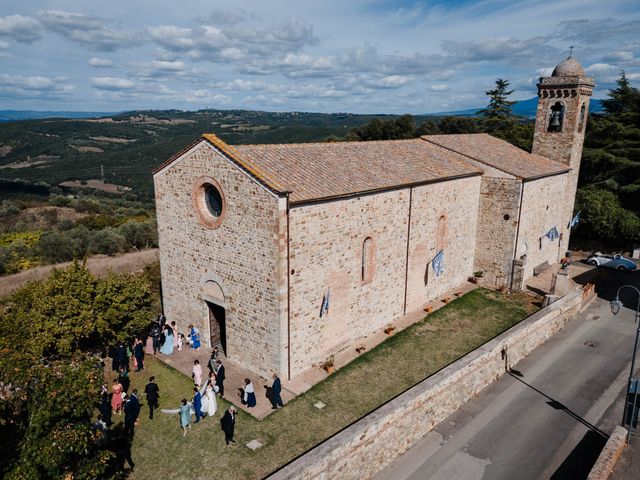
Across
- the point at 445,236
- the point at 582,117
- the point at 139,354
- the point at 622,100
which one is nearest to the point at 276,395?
the point at 139,354

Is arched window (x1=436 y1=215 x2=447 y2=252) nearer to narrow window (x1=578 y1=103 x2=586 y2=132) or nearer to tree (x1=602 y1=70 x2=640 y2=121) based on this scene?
narrow window (x1=578 y1=103 x2=586 y2=132)

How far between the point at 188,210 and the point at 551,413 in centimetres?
1399

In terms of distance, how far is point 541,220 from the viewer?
25.9 meters

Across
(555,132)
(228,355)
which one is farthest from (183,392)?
(555,132)

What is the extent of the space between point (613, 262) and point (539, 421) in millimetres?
19511

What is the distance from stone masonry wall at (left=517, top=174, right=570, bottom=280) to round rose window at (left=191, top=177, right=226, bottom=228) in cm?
1563

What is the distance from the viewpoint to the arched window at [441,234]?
2128cm

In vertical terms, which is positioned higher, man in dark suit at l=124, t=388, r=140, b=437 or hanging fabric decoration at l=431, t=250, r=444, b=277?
hanging fabric decoration at l=431, t=250, r=444, b=277

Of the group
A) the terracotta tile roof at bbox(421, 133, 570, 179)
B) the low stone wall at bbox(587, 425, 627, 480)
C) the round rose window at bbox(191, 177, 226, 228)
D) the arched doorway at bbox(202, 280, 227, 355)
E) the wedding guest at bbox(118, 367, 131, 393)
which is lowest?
the wedding guest at bbox(118, 367, 131, 393)

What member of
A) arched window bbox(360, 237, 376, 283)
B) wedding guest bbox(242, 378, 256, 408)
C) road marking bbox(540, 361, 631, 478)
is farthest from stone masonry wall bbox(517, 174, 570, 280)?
wedding guest bbox(242, 378, 256, 408)

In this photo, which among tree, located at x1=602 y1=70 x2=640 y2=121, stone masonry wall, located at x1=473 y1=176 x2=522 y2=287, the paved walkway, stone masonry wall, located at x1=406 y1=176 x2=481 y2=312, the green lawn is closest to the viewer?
the green lawn

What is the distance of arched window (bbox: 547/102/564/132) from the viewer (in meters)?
26.8

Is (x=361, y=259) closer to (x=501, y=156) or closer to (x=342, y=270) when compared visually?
(x=342, y=270)

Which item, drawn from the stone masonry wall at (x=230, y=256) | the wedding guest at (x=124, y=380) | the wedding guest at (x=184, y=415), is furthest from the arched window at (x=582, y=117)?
the wedding guest at (x=124, y=380)
